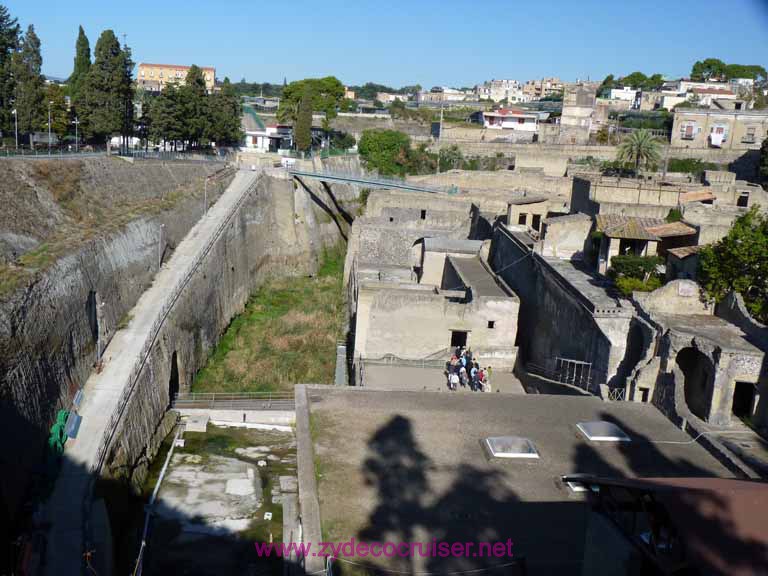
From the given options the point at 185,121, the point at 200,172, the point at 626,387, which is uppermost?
the point at 185,121

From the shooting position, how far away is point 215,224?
978 inches

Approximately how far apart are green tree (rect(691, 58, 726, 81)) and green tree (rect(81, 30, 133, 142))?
69178 millimetres

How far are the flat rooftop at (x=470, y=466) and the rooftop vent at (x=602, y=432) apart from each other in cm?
6

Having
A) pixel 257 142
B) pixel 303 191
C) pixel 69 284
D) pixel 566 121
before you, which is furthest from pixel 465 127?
pixel 69 284

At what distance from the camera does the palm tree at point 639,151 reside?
30.7 m

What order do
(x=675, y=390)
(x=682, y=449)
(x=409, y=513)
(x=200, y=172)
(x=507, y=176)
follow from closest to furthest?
(x=409, y=513) → (x=682, y=449) → (x=675, y=390) → (x=200, y=172) → (x=507, y=176)

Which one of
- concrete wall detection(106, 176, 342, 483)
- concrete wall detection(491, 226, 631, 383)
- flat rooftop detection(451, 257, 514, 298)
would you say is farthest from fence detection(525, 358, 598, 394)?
concrete wall detection(106, 176, 342, 483)

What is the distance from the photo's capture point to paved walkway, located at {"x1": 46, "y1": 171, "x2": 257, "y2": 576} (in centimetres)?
A: 941

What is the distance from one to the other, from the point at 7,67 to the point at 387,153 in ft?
68.9

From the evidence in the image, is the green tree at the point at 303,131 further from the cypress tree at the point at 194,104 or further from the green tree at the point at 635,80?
the green tree at the point at 635,80

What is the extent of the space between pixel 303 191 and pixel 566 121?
74.3ft

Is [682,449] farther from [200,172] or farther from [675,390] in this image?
[200,172]

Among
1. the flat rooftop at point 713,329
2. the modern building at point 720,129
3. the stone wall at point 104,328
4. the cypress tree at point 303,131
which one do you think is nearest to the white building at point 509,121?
the modern building at point 720,129

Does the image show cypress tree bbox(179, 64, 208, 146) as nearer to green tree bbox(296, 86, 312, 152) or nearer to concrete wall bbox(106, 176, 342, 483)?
green tree bbox(296, 86, 312, 152)
